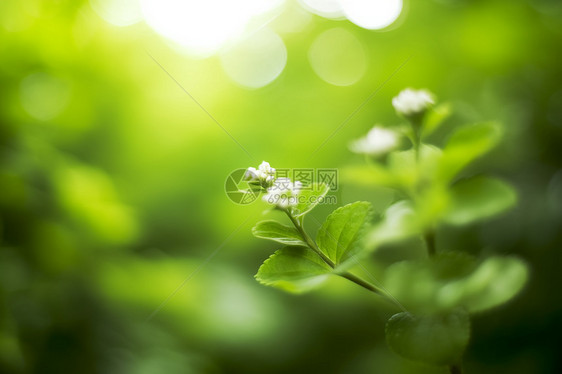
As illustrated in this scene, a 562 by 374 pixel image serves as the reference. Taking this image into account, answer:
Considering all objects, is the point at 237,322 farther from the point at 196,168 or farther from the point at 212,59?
the point at 212,59

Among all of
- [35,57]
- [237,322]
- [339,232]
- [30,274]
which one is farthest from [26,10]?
[339,232]

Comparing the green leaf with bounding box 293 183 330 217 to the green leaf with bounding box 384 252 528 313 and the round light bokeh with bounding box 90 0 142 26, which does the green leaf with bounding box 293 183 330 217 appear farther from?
the round light bokeh with bounding box 90 0 142 26

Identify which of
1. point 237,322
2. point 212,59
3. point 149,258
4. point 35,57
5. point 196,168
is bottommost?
point 237,322

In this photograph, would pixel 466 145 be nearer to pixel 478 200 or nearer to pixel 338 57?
pixel 478 200

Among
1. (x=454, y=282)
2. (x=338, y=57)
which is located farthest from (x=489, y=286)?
(x=338, y=57)

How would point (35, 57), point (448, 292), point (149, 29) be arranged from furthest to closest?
point (149, 29) < point (35, 57) < point (448, 292)

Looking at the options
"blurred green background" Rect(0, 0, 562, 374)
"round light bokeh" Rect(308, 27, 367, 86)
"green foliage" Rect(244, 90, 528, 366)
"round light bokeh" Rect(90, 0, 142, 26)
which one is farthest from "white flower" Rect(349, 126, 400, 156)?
"round light bokeh" Rect(90, 0, 142, 26)

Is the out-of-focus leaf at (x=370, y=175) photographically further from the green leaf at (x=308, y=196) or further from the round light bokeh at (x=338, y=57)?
the round light bokeh at (x=338, y=57)
